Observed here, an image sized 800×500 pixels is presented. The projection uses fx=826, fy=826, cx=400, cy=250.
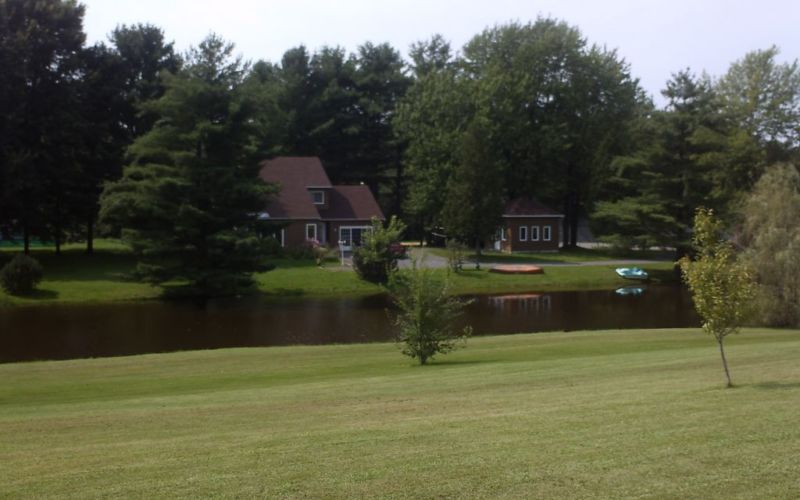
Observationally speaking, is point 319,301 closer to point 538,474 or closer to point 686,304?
point 686,304

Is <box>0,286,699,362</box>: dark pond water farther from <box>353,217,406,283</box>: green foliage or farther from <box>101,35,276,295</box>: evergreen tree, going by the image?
<box>353,217,406,283</box>: green foliage

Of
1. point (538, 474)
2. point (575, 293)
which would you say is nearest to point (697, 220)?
point (538, 474)

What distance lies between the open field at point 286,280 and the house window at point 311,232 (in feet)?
21.5

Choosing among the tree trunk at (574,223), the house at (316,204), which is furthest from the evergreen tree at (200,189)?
the tree trunk at (574,223)

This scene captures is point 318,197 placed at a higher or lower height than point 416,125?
lower

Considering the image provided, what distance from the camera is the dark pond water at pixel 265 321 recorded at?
29688 mm

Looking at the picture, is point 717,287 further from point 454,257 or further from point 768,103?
point 768,103

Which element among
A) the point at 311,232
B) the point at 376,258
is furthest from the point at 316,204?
the point at 376,258

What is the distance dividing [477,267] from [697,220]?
40.5 meters

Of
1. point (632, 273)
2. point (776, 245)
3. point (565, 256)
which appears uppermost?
point (776, 245)

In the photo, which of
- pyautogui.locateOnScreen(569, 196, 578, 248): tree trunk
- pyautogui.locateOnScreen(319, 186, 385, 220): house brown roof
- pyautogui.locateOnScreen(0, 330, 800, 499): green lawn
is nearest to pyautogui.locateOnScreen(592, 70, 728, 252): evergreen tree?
→ pyautogui.locateOnScreen(569, 196, 578, 248): tree trunk

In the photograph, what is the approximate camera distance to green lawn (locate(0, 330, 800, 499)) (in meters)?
8.62

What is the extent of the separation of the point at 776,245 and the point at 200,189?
28707 mm

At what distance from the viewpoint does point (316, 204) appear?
221 feet
